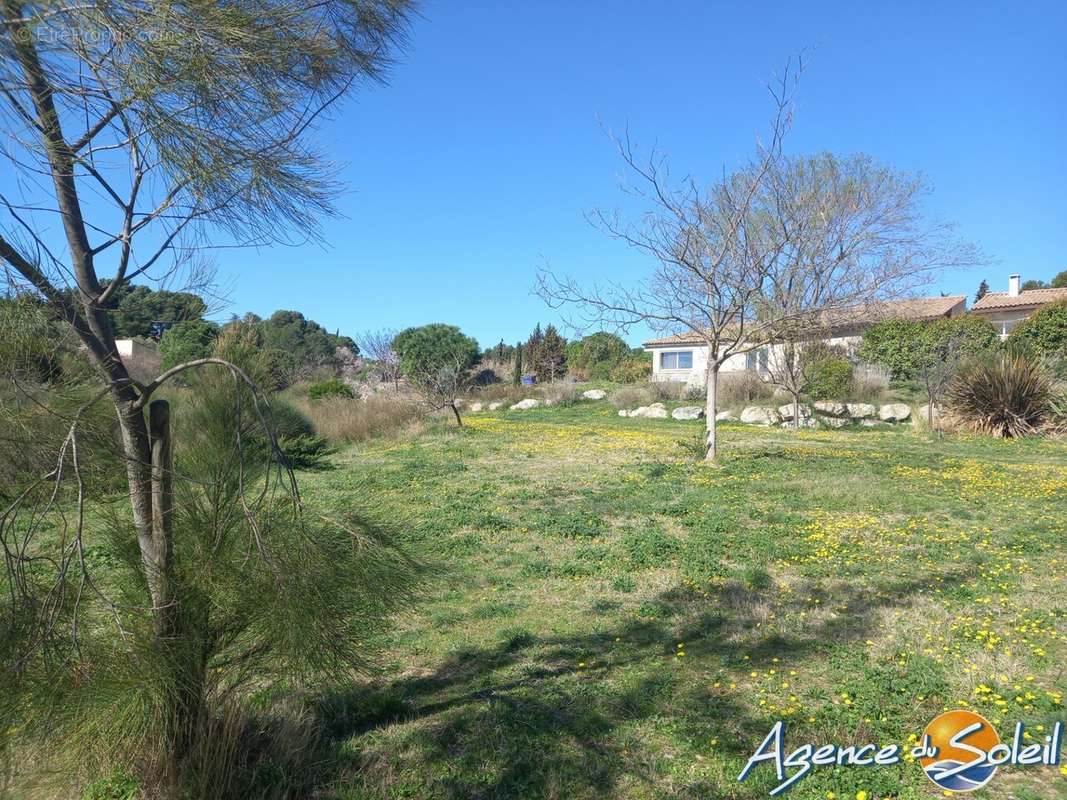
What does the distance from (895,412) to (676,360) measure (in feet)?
45.1

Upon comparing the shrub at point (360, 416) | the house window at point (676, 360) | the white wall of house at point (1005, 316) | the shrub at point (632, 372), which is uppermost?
the white wall of house at point (1005, 316)

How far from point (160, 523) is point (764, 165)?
10916 mm

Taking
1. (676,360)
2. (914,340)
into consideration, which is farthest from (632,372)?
(914,340)

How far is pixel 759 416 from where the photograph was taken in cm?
2292

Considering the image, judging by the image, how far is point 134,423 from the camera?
96.0 inches

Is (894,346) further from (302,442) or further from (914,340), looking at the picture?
(302,442)

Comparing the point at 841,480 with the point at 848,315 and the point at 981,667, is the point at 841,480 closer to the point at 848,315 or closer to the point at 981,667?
the point at 848,315

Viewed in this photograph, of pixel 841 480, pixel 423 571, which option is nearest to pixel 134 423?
pixel 423 571

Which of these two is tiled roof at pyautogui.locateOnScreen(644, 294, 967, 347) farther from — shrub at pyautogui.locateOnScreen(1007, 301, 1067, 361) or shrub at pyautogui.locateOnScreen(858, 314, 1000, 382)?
shrub at pyautogui.locateOnScreen(1007, 301, 1067, 361)

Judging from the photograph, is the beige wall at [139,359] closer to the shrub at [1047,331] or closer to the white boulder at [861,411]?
the white boulder at [861,411]

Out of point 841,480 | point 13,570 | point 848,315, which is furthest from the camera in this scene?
point 848,315

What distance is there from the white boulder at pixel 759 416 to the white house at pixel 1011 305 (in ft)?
56.8

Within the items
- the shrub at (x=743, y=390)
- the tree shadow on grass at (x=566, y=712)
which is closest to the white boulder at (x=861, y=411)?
the shrub at (x=743, y=390)

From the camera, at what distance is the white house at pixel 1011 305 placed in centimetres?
3350
